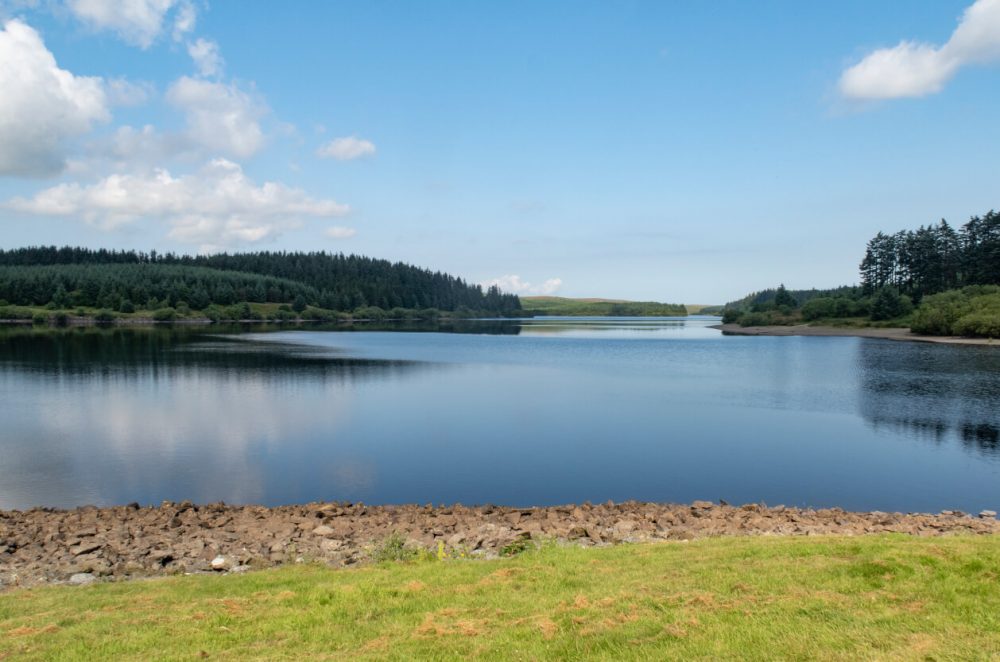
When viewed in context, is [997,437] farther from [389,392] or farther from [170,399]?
[170,399]

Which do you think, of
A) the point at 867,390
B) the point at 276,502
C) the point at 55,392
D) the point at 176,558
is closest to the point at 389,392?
the point at 55,392

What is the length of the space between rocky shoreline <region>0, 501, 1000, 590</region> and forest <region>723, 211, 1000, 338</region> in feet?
294

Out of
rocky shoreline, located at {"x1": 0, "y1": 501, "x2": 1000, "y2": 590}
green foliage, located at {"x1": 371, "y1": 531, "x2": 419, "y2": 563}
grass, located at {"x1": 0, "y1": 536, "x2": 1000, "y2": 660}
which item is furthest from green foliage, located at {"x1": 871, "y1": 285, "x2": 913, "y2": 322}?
green foliage, located at {"x1": 371, "y1": 531, "x2": 419, "y2": 563}

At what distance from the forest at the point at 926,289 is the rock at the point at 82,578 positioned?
103083 millimetres

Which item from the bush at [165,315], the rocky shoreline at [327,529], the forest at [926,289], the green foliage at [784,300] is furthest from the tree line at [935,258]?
the bush at [165,315]

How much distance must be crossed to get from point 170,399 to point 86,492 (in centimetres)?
1876

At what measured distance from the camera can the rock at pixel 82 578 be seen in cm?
1247

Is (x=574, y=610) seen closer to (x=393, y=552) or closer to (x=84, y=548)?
(x=393, y=552)

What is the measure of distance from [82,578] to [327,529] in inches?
196

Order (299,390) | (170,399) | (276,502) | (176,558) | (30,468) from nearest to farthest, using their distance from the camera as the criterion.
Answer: (176,558) < (276,502) < (30,468) < (170,399) < (299,390)

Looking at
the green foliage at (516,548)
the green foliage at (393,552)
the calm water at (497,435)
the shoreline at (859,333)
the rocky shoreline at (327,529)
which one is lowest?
the calm water at (497,435)

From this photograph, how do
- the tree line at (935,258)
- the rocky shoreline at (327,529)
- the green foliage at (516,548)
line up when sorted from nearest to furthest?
the green foliage at (516,548)
the rocky shoreline at (327,529)
the tree line at (935,258)

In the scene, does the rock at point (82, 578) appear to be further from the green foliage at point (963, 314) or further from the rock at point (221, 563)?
the green foliage at point (963, 314)

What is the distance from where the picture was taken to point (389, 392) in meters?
42.8
